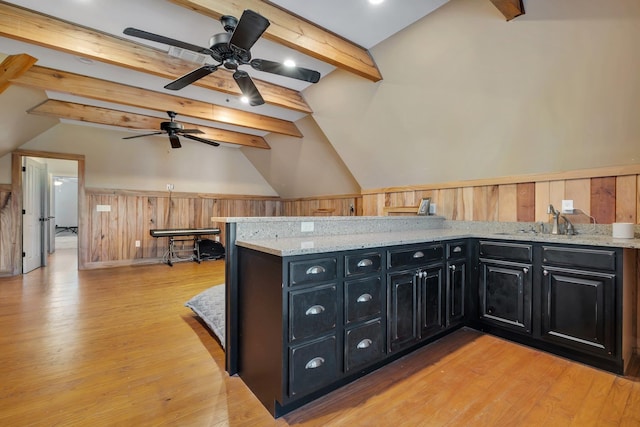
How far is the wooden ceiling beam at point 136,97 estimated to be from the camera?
133 inches

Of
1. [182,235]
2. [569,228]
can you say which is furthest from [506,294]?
[182,235]

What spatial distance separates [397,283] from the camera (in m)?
2.13

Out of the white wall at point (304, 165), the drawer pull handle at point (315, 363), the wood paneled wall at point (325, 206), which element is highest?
the white wall at point (304, 165)

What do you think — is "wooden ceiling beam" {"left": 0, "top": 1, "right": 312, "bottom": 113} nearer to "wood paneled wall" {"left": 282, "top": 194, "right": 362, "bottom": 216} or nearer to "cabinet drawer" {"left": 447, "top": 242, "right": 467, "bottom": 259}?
"cabinet drawer" {"left": 447, "top": 242, "right": 467, "bottom": 259}

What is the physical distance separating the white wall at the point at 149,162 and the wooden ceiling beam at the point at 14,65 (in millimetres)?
2557

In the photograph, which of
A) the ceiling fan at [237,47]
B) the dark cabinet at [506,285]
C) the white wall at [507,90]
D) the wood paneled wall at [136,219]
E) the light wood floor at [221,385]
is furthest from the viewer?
the wood paneled wall at [136,219]

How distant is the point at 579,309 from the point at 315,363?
6.63 feet

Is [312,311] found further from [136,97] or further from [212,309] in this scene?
[136,97]

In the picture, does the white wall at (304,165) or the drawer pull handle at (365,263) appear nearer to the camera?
the drawer pull handle at (365,263)

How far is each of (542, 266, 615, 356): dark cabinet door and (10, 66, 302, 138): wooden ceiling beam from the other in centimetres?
451

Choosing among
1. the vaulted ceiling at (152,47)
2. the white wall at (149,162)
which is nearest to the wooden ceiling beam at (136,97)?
the vaulted ceiling at (152,47)

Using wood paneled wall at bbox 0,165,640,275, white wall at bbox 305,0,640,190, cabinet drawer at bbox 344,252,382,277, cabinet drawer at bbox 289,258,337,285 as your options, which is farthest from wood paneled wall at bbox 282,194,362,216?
cabinet drawer at bbox 289,258,337,285

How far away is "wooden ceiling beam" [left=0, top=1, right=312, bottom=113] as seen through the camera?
238 cm

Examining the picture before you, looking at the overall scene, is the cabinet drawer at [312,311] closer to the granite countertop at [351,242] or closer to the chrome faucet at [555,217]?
the granite countertop at [351,242]
